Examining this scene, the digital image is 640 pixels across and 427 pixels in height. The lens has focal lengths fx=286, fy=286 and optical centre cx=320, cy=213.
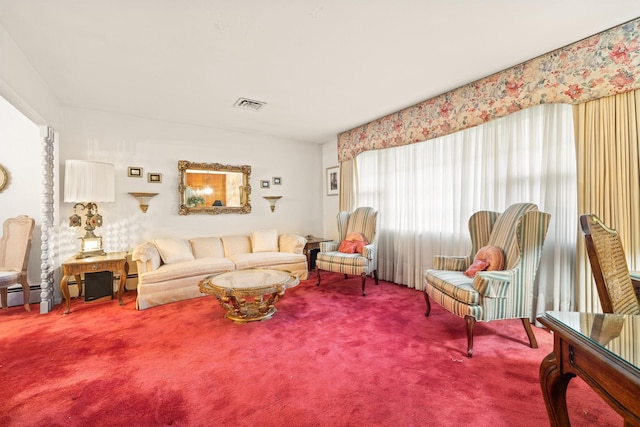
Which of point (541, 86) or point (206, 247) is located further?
point (206, 247)

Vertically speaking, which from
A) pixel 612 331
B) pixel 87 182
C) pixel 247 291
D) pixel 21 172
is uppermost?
pixel 21 172

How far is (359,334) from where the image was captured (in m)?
2.51

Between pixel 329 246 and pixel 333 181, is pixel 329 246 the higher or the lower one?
the lower one

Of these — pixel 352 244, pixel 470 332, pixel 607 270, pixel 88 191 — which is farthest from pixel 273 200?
pixel 607 270

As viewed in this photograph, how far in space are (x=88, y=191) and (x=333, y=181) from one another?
3.68 m

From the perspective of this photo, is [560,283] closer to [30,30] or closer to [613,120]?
[613,120]

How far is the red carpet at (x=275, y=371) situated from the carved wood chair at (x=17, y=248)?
1.28ft

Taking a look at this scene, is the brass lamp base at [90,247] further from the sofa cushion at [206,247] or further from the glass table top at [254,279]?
the glass table top at [254,279]

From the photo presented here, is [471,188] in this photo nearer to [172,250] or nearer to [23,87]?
[172,250]

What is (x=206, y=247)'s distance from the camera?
4285 millimetres

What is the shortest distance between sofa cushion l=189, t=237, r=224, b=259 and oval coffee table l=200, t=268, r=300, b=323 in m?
1.29

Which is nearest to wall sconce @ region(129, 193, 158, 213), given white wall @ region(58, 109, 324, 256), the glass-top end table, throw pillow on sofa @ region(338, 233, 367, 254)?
white wall @ region(58, 109, 324, 256)

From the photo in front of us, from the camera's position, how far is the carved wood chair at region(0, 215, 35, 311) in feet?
10.5

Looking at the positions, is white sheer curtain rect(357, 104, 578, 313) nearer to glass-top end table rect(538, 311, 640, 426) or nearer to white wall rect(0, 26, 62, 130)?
glass-top end table rect(538, 311, 640, 426)
